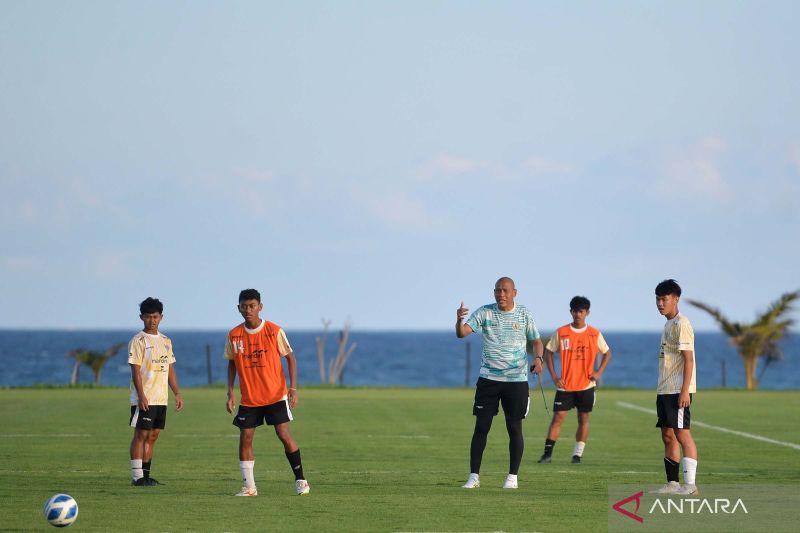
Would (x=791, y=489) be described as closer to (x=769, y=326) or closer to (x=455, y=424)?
(x=455, y=424)

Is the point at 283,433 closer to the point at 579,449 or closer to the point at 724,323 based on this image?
the point at 579,449

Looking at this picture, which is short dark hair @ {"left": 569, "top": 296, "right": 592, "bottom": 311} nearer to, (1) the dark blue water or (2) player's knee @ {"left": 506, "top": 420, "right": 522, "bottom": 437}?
(2) player's knee @ {"left": 506, "top": 420, "right": 522, "bottom": 437}

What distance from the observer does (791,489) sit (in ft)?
43.0

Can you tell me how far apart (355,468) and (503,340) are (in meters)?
3.26

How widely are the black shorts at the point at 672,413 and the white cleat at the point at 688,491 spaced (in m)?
0.60

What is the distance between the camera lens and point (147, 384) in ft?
45.0

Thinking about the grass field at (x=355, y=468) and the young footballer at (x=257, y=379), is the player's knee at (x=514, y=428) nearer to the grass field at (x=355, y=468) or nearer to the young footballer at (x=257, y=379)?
the grass field at (x=355, y=468)

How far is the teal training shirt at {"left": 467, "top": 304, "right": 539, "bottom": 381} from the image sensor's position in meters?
13.4

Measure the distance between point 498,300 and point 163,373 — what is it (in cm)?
364

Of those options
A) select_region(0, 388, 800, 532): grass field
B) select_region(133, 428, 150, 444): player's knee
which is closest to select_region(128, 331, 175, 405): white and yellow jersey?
select_region(133, 428, 150, 444): player's knee

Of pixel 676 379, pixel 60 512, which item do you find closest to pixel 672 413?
pixel 676 379

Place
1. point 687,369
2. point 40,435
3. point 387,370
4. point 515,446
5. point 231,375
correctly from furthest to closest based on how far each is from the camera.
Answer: point 387,370, point 40,435, point 515,446, point 231,375, point 687,369

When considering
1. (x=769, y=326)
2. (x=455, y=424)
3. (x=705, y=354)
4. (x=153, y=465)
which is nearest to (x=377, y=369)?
(x=705, y=354)

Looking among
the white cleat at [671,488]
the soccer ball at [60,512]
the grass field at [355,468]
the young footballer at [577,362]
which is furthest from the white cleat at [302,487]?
the young footballer at [577,362]
